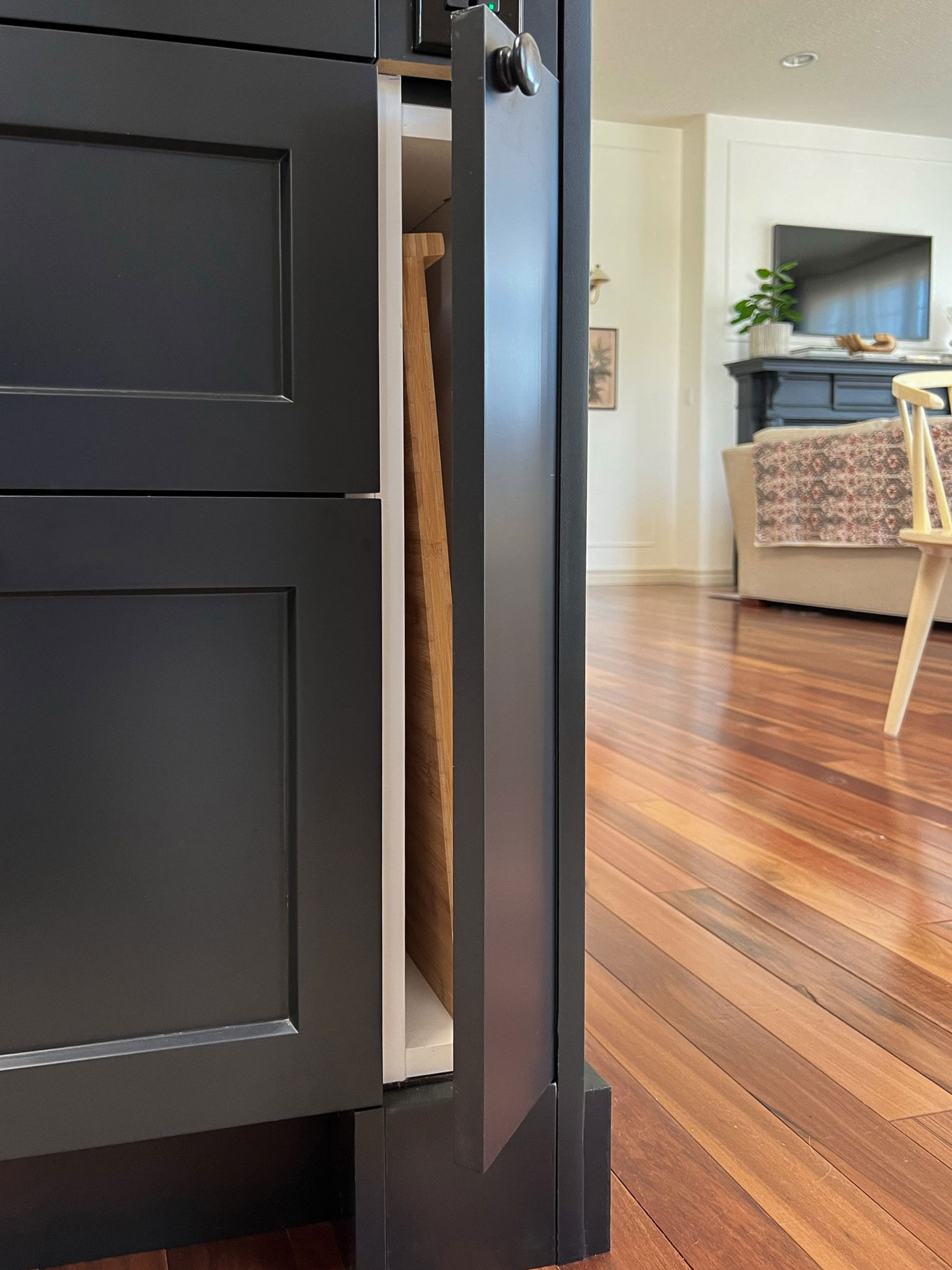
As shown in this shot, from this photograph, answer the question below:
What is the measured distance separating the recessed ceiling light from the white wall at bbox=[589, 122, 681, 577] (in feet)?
3.27

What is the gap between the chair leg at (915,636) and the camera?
8.09 ft

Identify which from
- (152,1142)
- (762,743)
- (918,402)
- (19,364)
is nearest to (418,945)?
(152,1142)

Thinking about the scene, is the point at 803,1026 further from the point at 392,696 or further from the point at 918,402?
the point at 918,402

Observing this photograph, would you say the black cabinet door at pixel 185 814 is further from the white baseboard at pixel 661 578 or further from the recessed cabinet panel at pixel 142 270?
the white baseboard at pixel 661 578

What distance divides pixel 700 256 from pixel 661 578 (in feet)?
6.54

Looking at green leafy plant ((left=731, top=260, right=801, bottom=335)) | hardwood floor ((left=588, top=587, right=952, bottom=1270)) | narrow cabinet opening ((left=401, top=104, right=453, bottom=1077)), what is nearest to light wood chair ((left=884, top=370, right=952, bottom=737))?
hardwood floor ((left=588, top=587, right=952, bottom=1270))

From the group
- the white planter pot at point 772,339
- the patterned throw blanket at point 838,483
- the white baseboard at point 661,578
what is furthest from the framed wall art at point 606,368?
the patterned throw blanket at point 838,483

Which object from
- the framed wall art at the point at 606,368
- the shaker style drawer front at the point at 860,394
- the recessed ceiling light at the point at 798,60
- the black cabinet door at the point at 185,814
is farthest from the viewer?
the framed wall art at the point at 606,368

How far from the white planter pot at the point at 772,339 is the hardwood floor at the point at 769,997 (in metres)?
4.45

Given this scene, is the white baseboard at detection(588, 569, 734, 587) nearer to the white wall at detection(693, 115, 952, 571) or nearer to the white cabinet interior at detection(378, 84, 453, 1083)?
the white wall at detection(693, 115, 952, 571)

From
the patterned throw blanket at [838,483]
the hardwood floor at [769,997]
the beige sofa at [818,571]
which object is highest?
the patterned throw blanket at [838,483]

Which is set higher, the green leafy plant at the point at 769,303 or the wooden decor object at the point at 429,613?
the green leafy plant at the point at 769,303

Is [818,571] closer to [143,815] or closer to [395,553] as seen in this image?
[395,553]

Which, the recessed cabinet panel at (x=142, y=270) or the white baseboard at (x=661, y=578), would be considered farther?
the white baseboard at (x=661, y=578)
